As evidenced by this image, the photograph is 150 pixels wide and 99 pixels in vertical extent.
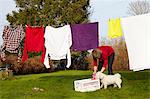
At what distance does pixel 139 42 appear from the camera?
884 centimetres

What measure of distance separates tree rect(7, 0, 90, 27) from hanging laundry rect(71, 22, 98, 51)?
1564 centimetres

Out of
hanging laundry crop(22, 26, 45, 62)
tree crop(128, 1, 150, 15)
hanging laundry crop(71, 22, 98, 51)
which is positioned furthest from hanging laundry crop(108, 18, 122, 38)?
tree crop(128, 1, 150, 15)

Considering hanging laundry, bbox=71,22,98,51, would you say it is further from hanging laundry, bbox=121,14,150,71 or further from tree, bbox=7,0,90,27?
tree, bbox=7,0,90,27

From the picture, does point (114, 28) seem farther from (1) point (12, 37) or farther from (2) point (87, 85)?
(1) point (12, 37)

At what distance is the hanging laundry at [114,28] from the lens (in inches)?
376

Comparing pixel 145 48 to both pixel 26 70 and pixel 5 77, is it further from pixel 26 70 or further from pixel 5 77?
pixel 26 70

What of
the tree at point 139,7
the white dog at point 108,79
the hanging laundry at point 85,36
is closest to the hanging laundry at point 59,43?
the hanging laundry at point 85,36

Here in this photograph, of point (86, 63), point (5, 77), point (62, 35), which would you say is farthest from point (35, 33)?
point (86, 63)

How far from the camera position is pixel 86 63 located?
2677 cm

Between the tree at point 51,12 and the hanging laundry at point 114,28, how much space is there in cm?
1602

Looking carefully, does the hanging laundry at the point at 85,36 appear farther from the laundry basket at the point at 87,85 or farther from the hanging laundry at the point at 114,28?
the laundry basket at the point at 87,85

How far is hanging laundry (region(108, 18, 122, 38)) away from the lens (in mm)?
9555

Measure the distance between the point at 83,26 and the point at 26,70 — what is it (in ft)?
46.5

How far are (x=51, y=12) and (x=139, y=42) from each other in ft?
61.3
